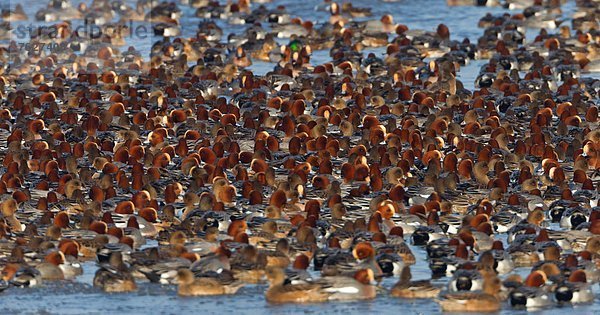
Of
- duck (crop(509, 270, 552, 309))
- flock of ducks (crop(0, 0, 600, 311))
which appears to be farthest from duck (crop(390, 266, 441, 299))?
duck (crop(509, 270, 552, 309))

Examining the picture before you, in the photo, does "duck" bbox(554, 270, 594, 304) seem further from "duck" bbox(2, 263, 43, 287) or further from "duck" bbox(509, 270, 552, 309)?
"duck" bbox(2, 263, 43, 287)

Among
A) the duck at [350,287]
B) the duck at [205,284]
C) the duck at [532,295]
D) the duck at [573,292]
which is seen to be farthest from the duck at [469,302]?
the duck at [205,284]

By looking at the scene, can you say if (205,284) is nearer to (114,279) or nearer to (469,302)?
(114,279)

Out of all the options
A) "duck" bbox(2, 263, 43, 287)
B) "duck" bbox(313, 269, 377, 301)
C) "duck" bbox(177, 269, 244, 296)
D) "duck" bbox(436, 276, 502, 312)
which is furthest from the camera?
"duck" bbox(2, 263, 43, 287)

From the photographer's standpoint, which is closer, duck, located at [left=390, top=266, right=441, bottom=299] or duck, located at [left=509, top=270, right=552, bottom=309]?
duck, located at [left=509, top=270, right=552, bottom=309]

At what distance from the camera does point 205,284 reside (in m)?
19.6

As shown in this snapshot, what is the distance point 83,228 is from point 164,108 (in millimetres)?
9488

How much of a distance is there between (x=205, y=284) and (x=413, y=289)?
2719mm

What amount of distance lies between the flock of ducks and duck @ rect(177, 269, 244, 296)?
0.04 m

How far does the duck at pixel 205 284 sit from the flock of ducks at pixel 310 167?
0.12 feet

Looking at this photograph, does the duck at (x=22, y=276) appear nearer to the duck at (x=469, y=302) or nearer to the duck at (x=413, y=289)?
the duck at (x=413, y=289)

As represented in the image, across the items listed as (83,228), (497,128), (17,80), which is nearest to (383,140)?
(497,128)

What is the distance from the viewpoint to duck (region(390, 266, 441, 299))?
768 inches

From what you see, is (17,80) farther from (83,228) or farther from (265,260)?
(265,260)
